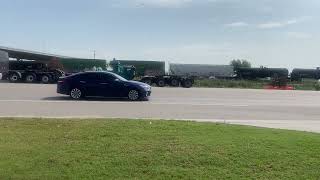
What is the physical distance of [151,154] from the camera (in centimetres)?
860

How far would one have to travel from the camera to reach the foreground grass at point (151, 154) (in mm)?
7848

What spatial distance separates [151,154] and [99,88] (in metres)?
18.3

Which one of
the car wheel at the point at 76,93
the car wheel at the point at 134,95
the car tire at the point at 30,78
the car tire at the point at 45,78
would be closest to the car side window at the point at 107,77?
the car wheel at the point at 134,95

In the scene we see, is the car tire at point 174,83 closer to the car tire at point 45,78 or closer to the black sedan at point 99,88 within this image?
the car tire at point 45,78

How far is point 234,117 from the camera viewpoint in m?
19.4

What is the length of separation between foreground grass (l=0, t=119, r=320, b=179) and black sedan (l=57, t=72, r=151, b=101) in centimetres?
1553

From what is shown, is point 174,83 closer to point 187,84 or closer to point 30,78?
point 187,84

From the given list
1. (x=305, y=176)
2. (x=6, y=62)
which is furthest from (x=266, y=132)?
(x=6, y=62)

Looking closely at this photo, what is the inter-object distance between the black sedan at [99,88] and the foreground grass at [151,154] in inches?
611

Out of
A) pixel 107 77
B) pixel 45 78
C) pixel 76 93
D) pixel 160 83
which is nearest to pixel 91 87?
pixel 76 93

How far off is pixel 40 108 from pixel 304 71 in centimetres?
5975

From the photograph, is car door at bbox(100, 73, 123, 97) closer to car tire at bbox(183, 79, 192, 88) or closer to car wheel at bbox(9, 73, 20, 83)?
car wheel at bbox(9, 73, 20, 83)

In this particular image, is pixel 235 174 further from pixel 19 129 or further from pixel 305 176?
pixel 19 129

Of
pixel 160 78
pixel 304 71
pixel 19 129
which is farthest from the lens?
pixel 304 71
